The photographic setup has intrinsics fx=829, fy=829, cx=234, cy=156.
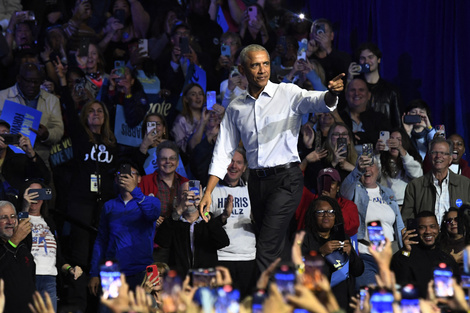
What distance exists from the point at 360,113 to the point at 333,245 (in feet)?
6.58

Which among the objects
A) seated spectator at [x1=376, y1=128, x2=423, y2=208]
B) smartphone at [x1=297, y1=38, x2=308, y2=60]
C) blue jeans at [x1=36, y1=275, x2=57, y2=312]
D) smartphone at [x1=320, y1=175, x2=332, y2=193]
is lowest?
blue jeans at [x1=36, y1=275, x2=57, y2=312]

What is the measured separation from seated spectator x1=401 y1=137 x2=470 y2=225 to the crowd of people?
0.5 inches

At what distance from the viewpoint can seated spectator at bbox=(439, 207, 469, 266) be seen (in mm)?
6598

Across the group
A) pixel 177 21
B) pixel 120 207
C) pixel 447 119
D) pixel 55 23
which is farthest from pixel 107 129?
pixel 447 119

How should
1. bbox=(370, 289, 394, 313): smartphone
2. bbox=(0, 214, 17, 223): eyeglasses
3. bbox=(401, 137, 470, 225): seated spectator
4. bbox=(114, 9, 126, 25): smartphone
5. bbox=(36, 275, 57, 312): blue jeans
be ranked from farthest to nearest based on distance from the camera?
bbox=(114, 9, 126, 25): smartphone, bbox=(401, 137, 470, 225): seated spectator, bbox=(36, 275, 57, 312): blue jeans, bbox=(0, 214, 17, 223): eyeglasses, bbox=(370, 289, 394, 313): smartphone

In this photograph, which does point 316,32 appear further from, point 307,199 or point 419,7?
point 307,199

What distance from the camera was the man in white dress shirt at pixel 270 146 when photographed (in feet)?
16.6

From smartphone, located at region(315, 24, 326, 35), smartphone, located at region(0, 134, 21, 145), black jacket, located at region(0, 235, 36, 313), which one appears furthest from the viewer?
smartphone, located at region(315, 24, 326, 35)

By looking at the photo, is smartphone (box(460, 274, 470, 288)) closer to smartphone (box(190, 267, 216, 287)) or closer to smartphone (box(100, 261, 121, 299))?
smartphone (box(190, 267, 216, 287))

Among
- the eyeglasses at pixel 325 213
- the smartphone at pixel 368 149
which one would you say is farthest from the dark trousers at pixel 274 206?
the smartphone at pixel 368 149

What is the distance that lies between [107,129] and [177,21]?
1891 millimetres

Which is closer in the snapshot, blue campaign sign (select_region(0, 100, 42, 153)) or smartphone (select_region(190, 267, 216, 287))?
smartphone (select_region(190, 267, 216, 287))

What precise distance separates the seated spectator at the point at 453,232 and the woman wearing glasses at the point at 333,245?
816 millimetres

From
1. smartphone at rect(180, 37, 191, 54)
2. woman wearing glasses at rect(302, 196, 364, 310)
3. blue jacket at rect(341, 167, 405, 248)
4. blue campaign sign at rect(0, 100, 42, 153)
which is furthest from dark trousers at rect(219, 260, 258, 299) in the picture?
smartphone at rect(180, 37, 191, 54)
